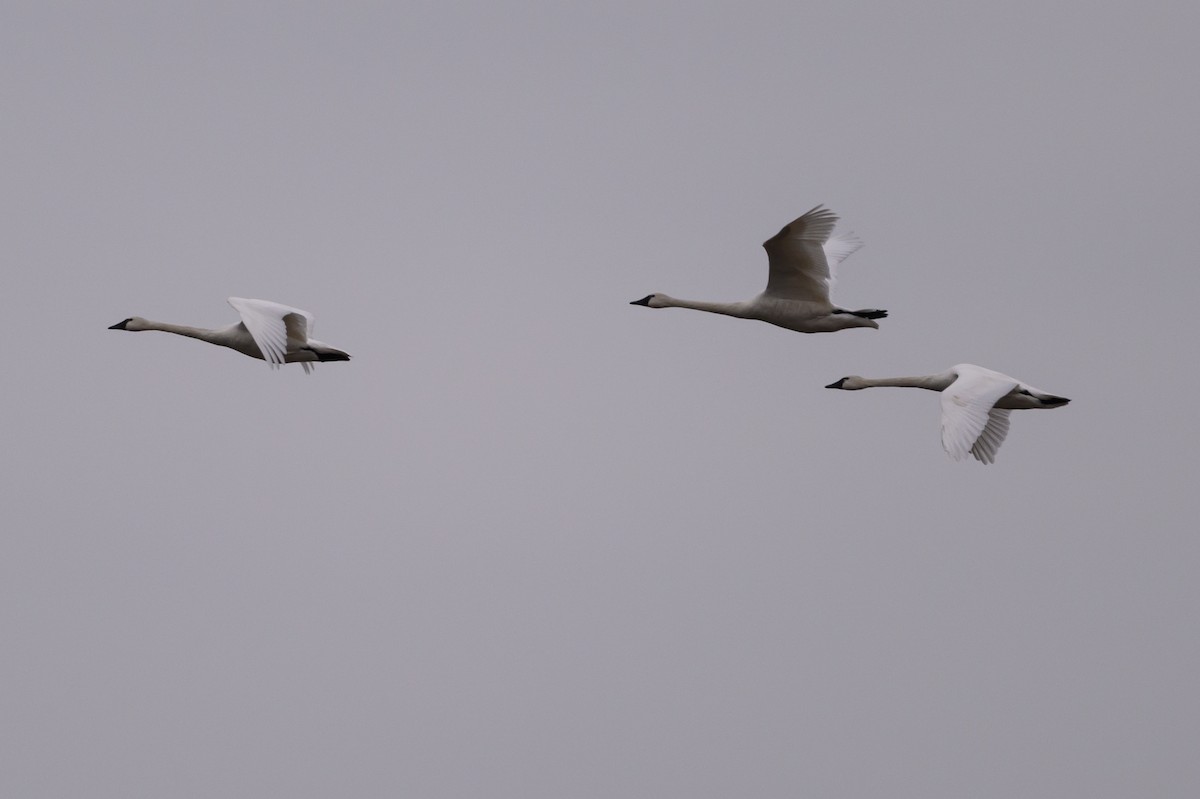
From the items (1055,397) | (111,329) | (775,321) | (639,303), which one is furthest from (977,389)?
(111,329)

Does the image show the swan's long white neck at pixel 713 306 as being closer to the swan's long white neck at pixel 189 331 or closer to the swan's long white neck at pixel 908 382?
the swan's long white neck at pixel 908 382

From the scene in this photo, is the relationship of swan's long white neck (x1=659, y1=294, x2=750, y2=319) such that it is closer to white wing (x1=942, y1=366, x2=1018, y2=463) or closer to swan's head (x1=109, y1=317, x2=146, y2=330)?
white wing (x1=942, y1=366, x2=1018, y2=463)

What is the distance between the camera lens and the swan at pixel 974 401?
3584 centimetres

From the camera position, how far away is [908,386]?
42.2 meters

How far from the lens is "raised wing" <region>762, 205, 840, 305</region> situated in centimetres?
3950

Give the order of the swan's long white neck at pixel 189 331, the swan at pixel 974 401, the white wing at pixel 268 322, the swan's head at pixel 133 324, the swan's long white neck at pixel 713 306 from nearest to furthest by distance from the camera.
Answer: the swan at pixel 974 401 → the white wing at pixel 268 322 → the swan's long white neck at pixel 189 331 → the swan's long white neck at pixel 713 306 → the swan's head at pixel 133 324

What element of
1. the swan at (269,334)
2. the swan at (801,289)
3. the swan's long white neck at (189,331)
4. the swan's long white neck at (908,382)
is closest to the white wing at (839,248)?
the swan at (801,289)

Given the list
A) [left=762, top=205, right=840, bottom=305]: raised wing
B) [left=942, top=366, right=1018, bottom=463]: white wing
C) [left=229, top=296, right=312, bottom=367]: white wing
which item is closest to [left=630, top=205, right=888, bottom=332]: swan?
[left=762, top=205, right=840, bottom=305]: raised wing

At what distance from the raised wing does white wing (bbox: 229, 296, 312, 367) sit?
A: 301 inches

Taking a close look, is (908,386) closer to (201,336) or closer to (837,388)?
(837,388)

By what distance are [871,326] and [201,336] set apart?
11.0 metres

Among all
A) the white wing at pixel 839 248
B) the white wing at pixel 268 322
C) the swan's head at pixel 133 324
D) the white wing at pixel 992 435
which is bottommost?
the white wing at pixel 992 435

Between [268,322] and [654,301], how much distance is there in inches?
352

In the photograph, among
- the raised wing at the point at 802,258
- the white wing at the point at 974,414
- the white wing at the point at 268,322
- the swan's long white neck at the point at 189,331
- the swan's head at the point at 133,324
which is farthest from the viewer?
the swan's head at the point at 133,324
